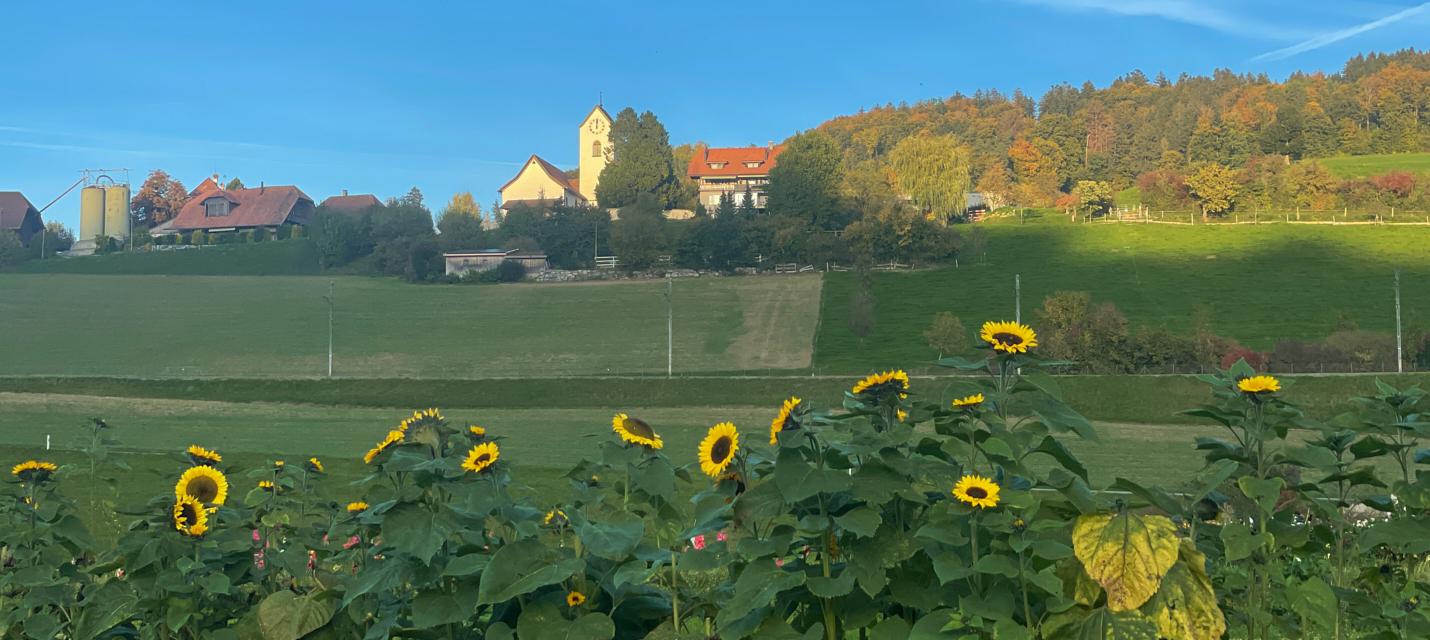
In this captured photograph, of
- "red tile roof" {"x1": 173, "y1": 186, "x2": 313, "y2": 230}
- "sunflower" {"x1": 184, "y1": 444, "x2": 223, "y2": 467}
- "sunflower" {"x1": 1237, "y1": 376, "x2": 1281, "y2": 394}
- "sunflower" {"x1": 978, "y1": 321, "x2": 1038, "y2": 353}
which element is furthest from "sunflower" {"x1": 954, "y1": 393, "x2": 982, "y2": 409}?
"red tile roof" {"x1": 173, "y1": 186, "x2": 313, "y2": 230}

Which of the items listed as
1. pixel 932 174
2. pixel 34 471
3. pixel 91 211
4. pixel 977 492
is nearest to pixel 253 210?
pixel 91 211

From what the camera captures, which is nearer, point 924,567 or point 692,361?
point 924,567

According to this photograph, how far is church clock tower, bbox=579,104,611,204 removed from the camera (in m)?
114

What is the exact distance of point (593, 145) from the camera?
114625mm

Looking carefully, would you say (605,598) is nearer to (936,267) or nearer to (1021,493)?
(1021,493)

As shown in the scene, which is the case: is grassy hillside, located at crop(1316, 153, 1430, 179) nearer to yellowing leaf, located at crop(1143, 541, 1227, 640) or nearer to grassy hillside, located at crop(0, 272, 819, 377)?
grassy hillside, located at crop(0, 272, 819, 377)

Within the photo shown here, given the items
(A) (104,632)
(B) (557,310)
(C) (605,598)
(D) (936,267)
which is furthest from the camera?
(D) (936,267)

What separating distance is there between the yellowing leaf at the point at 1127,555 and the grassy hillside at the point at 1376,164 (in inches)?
4095

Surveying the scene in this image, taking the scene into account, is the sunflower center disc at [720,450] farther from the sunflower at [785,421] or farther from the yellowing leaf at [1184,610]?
the yellowing leaf at [1184,610]

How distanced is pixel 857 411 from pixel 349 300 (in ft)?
214

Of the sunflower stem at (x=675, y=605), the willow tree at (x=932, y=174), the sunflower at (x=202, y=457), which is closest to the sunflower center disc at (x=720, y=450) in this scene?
the sunflower stem at (x=675, y=605)

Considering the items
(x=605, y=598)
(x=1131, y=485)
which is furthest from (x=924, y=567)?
(x=605, y=598)

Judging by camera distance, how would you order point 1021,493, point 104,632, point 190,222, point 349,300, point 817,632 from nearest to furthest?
point 1021,493
point 817,632
point 104,632
point 349,300
point 190,222

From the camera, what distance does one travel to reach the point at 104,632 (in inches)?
140
